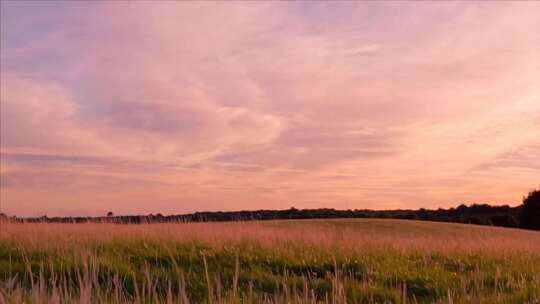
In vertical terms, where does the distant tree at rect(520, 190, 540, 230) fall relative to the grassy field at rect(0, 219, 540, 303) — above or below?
above

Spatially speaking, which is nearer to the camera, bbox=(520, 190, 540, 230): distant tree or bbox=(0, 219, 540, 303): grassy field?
bbox=(0, 219, 540, 303): grassy field

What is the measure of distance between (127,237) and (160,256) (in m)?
2.79

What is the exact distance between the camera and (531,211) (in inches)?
2510

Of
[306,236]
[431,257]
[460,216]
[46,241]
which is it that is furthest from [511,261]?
[460,216]

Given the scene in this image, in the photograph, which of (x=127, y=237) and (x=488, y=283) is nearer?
(x=488, y=283)

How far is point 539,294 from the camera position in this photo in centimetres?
704

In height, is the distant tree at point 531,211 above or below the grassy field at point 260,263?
above

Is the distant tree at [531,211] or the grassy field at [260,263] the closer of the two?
the grassy field at [260,263]

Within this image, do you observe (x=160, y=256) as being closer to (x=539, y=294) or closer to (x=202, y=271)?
(x=202, y=271)

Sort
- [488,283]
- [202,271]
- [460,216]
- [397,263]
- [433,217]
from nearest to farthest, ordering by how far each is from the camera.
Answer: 1. [488,283]
2. [202,271]
3. [397,263]
4. [433,217]
5. [460,216]

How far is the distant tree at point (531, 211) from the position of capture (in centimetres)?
6256

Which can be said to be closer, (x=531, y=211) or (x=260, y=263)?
(x=260, y=263)

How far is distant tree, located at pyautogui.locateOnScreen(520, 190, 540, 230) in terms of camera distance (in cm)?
6256

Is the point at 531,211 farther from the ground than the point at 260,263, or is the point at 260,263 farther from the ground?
the point at 531,211
